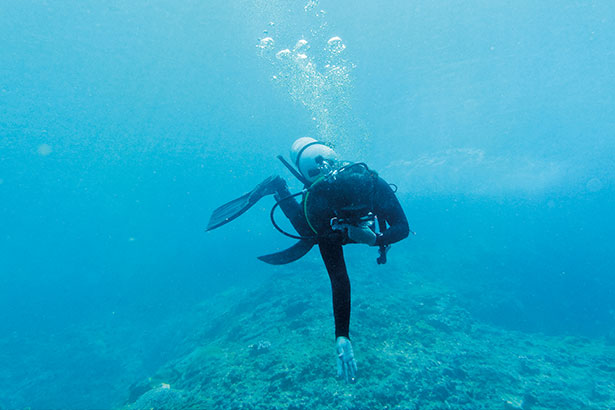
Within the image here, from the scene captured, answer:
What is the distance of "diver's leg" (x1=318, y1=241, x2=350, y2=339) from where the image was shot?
2.30 m

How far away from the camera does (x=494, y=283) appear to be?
17.6 m

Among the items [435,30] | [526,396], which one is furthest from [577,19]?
[526,396]

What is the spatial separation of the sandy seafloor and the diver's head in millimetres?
4928

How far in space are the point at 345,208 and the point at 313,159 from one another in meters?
0.92

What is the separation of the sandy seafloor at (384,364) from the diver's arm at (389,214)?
4803 millimetres

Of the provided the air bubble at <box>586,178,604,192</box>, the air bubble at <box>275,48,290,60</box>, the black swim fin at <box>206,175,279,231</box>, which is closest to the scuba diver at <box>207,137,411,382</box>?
the black swim fin at <box>206,175,279,231</box>

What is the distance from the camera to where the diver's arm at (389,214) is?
2.30 metres

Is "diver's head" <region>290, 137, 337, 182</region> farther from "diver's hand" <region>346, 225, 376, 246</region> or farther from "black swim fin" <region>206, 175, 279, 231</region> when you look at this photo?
"black swim fin" <region>206, 175, 279, 231</region>

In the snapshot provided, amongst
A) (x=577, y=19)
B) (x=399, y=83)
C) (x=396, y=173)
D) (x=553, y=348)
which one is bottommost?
(x=553, y=348)

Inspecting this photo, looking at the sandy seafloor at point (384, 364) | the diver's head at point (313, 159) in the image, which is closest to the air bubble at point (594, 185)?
the sandy seafloor at point (384, 364)

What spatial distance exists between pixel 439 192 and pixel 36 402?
3876 cm

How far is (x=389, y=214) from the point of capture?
2.38 meters

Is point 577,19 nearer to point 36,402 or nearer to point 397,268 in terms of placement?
point 397,268

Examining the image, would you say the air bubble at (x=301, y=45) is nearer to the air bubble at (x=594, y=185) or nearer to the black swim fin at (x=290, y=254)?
the black swim fin at (x=290, y=254)
